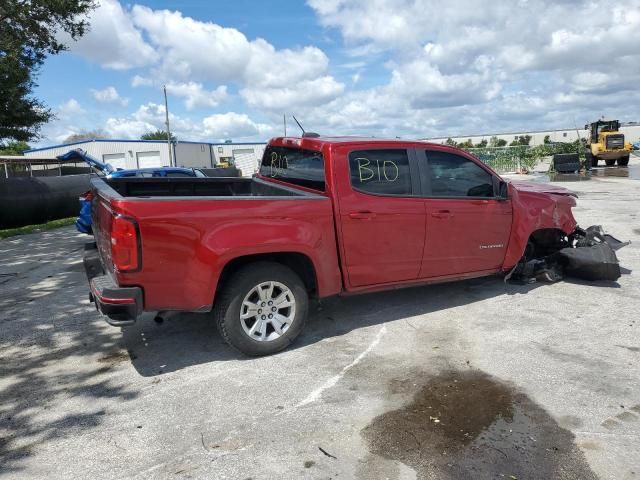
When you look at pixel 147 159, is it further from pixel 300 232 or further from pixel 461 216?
pixel 300 232

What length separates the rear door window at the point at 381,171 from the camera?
190 inches

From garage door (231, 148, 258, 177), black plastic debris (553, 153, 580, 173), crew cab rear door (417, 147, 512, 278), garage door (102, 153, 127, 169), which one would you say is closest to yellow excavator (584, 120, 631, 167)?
black plastic debris (553, 153, 580, 173)

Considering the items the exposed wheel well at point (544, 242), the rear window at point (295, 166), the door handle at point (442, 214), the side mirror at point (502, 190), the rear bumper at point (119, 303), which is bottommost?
the exposed wheel well at point (544, 242)

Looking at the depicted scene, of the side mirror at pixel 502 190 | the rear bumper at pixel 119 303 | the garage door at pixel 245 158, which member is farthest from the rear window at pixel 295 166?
the garage door at pixel 245 158

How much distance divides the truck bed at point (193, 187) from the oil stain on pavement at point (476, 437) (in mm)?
2652

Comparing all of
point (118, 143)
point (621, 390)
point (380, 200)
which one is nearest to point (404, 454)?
point (621, 390)

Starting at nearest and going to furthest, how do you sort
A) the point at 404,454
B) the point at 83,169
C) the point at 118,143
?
the point at 404,454
the point at 83,169
the point at 118,143

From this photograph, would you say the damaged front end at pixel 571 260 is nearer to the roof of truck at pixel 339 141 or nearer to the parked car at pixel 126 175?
the roof of truck at pixel 339 141

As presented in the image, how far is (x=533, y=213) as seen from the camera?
19.8 ft

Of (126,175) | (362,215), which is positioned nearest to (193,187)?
(362,215)

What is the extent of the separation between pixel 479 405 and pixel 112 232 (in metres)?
2.94

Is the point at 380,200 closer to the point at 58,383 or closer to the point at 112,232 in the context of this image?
the point at 112,232

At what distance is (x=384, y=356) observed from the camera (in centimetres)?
448

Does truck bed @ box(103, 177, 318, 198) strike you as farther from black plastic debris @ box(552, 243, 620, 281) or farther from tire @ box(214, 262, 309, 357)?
black plastic debris @ box(552, 243, 620, 281)
